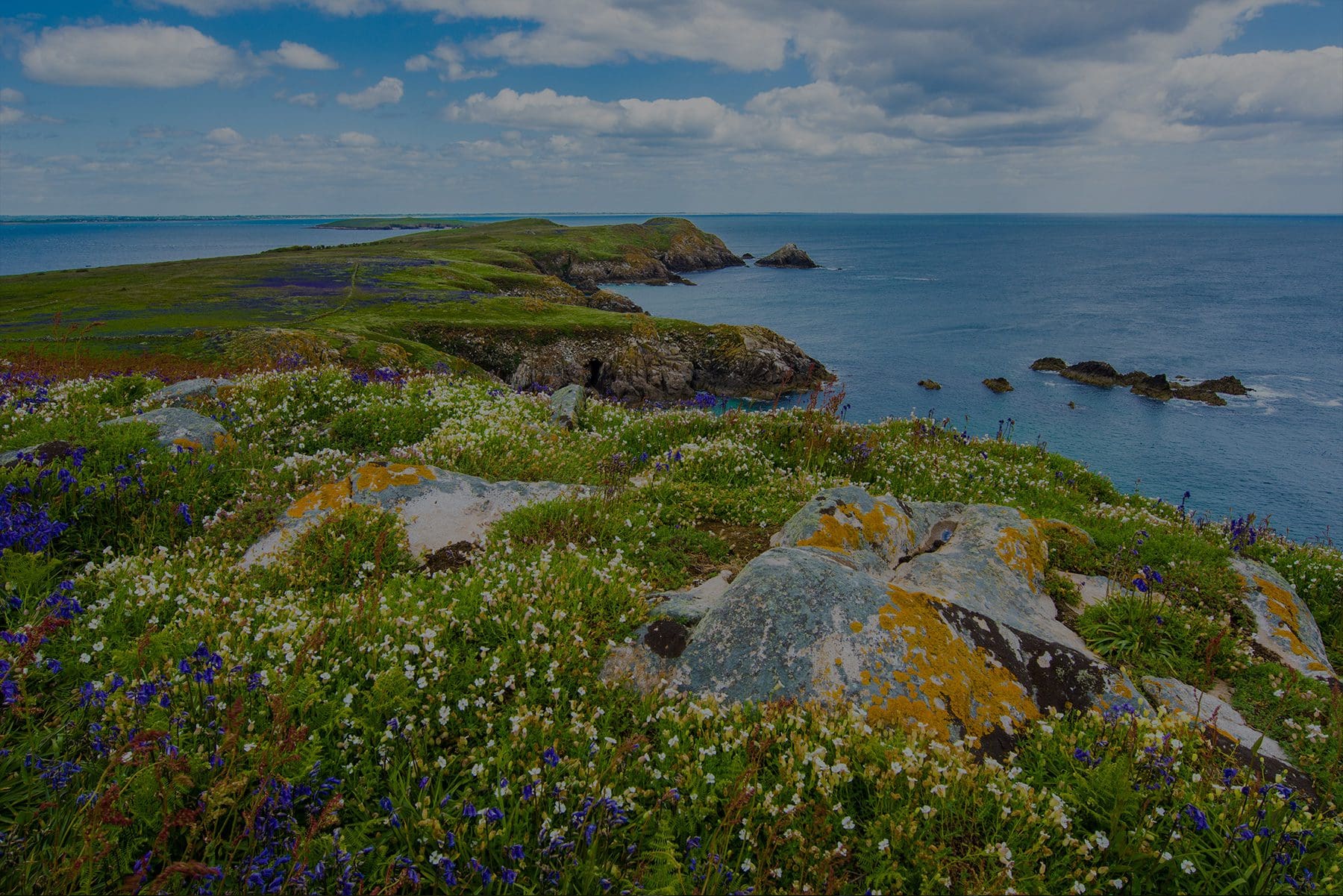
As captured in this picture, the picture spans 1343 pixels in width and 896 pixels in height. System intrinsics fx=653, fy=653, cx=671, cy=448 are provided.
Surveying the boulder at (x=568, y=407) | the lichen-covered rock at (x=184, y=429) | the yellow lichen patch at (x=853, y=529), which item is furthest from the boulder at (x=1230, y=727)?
the lichen-covered rock at (x=184, y=429)

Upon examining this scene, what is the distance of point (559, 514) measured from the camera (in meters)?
8.81

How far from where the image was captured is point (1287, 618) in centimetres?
905

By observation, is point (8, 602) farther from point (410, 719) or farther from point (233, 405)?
point (233, 405)

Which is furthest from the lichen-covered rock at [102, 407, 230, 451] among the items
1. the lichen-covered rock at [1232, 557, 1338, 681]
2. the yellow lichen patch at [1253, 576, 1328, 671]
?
the yellow lichen patch at [1253, 576, 1328, 671]

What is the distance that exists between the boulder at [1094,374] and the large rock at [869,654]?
78.9 metres

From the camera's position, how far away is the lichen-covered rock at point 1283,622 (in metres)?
8.12

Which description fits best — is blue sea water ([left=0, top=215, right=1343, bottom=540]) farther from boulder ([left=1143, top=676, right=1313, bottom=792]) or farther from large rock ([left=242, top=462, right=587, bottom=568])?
large rock ([left=242, top=462, right=587, bottom=568])

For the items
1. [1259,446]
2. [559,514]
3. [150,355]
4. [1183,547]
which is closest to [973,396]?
[1259,446]

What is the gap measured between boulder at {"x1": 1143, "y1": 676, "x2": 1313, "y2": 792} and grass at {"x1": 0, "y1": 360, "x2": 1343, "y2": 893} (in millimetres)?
195

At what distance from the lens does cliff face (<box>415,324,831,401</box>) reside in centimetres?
7544

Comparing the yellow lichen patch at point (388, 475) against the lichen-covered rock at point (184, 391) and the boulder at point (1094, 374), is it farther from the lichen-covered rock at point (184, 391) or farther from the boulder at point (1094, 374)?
the boulder at point (1094, 374)

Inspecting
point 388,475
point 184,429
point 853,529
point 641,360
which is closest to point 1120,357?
point 641,360

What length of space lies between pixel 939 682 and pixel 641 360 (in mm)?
73480

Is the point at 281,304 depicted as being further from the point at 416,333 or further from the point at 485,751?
the point at 485,751
